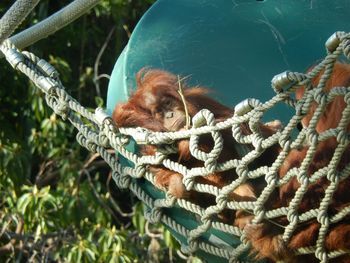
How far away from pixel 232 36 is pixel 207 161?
536mm

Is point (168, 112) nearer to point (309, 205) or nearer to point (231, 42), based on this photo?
point (231, 42)

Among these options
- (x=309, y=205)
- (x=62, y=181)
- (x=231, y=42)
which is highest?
(x=231, y=42)

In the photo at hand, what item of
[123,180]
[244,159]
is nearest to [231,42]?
[123,180]

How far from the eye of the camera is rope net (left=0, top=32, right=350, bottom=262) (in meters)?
1.47

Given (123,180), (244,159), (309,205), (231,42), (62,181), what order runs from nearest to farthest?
(244,159) < (309,205) < (123,180) < (231,42) < (62,181)

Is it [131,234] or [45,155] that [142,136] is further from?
[45,155]

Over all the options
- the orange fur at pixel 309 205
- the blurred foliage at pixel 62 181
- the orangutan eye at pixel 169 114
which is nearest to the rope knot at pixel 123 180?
the orangutan eye at pixel 169 114

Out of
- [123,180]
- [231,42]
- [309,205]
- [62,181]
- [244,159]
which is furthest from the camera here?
[62,181]

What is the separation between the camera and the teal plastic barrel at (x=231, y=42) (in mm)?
1945

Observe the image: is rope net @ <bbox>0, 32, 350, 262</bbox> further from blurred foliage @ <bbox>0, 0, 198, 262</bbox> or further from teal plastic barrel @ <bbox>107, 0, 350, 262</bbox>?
blurred foliage @ <bbox>0, 0, 198, 262</bbox>

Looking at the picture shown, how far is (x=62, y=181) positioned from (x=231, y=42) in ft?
6.60

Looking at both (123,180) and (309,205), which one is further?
(123,180)

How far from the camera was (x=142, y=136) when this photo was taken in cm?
168

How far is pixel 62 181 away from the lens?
3.91 metres
